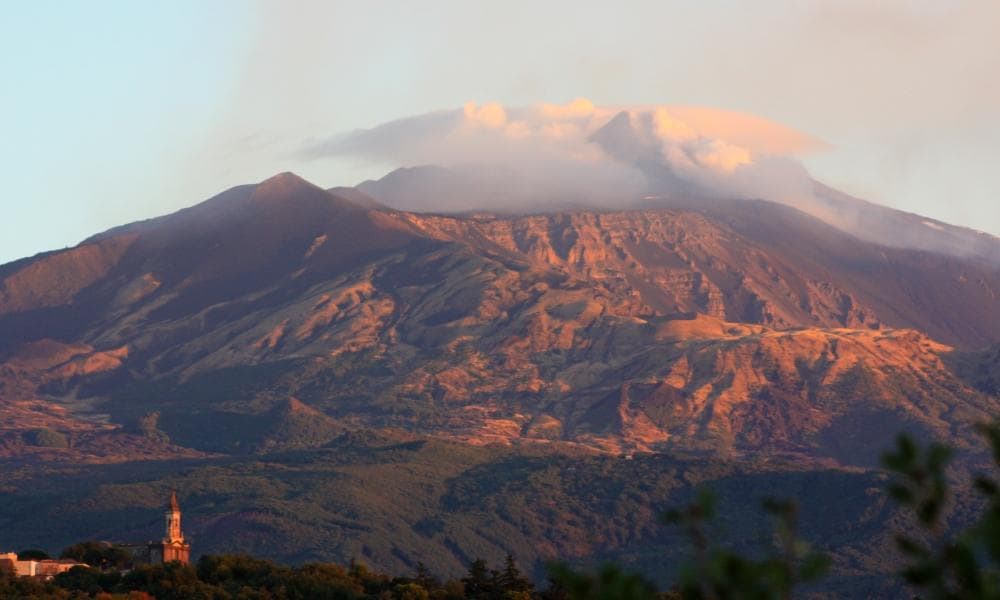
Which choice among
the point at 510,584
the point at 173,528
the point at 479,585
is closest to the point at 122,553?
the point at 173,528

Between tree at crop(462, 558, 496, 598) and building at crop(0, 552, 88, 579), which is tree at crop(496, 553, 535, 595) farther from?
building at crop(0, 552, 88, 579)

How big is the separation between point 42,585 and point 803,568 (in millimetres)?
103016

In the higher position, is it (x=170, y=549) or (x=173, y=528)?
(x=170, y=549)

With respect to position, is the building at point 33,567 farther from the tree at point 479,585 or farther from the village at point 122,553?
the tree at point 479,585

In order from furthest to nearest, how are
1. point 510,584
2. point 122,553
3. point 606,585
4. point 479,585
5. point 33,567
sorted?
point 122,553
point 33,567
point 510,584
point 479,585
point 606,585

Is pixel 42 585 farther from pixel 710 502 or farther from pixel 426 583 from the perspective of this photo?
pixel 710 502

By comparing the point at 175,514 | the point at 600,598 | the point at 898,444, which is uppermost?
the point at 898,444

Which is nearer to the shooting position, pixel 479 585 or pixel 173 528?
pixel 479 585

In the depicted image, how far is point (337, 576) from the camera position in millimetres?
115438

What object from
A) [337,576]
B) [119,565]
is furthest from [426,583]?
[119,565]

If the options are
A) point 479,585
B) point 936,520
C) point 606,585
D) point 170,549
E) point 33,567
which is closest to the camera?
point 936,520

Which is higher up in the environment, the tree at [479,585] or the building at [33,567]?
the tree at [479,585]

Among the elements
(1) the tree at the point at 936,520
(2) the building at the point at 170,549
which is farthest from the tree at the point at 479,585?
(1) the tree at the point at 936,520

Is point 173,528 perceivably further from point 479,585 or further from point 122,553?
point 479,585
